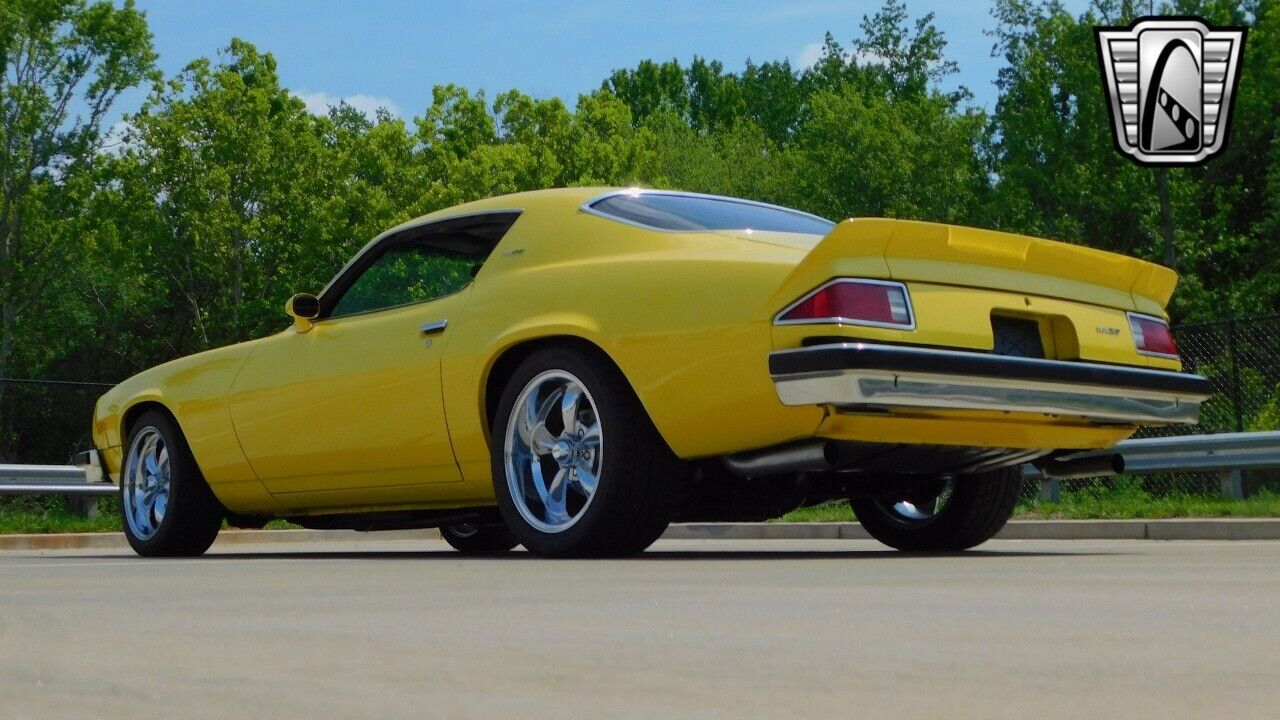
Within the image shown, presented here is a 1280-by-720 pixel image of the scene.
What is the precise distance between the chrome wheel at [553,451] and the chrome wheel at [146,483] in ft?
8.97

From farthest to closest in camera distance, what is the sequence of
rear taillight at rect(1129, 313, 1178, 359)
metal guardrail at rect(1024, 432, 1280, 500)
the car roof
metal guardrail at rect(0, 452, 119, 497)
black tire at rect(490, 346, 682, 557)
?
metal guardrail at rect(0, 452, 119, 497)
metal guardrail at rect(1024, 432, 1280, 500)
the car roof
rear taillight at rect(1129, 313, 1178, 359)
black tire at rect(490, 346, 682, 557)

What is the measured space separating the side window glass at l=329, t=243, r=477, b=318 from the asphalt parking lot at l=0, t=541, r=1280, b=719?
2015mm

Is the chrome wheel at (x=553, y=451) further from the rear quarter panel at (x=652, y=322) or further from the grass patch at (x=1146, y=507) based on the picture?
the grass patch at (x=1146, y=507)

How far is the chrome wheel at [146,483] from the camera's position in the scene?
8891 mm

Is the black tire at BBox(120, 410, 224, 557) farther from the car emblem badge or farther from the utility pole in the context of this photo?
the utility pole

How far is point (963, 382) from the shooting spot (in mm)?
6117

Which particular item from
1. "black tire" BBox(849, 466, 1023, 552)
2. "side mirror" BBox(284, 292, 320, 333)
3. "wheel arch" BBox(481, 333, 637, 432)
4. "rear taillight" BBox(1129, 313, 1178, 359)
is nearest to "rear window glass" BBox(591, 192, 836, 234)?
"wheel arch" BBox(481, 333, 637, 432)

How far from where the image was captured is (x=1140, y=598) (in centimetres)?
450

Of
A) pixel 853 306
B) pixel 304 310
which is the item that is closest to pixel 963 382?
pixel 853 306

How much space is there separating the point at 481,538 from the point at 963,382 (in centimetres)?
413

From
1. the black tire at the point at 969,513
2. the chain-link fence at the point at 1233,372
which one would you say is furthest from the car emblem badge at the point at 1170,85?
the black tire at the point at 969,513

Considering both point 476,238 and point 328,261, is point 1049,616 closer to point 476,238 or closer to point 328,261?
point 476,238

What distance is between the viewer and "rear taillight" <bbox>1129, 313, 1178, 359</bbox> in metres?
6.94

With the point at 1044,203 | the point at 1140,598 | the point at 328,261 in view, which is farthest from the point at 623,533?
the point at 1044,203
